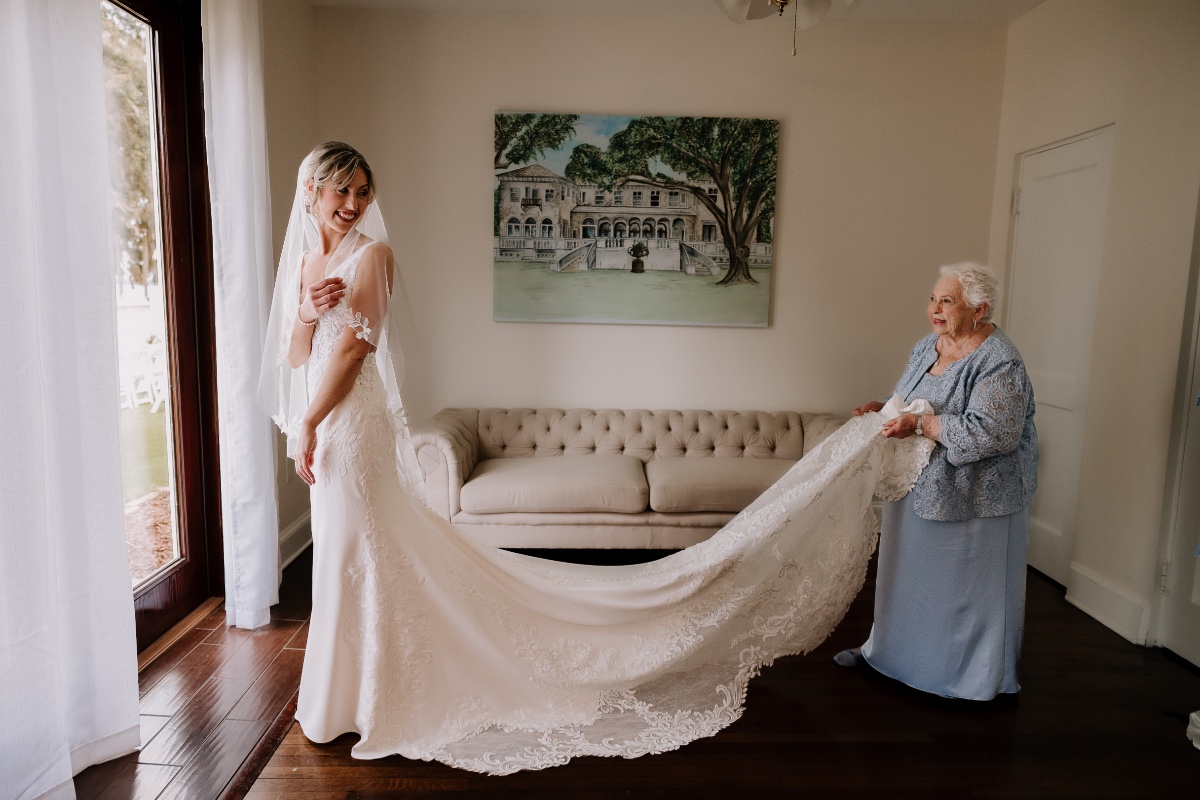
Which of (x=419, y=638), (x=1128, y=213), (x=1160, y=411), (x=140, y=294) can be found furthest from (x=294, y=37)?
(x=1160, y=411)

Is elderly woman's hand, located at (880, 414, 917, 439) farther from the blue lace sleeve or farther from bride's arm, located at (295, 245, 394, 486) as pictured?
bride's arm, located at (295, 245, 394, 486)

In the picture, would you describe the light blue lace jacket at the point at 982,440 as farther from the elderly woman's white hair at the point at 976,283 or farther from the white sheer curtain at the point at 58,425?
the white sheer curtain at the point at 58,425

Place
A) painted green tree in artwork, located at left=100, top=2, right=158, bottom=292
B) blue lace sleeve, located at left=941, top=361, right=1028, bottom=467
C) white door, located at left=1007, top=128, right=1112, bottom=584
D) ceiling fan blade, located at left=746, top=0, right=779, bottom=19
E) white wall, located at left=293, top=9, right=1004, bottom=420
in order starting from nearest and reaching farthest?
blue lace sleeve, located at left=941, top=361, right=1028, bottom=467 < painted green tree in artwork, located at left=100, top=2, right=158, bottom=292 < ceiling fan blade, located at left=746, top=0, right=779, bottom=19 < white door, located at left=1007, top=128, right=1112, bottom=584 < white wall, located at left=293, top=9, right=1004, bottom=420

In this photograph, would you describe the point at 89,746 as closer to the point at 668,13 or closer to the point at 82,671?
the point at 82,671

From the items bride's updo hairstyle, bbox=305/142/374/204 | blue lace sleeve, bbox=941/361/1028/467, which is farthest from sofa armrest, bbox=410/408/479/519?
blue lace sleeve, bbox=941/361/1028/467

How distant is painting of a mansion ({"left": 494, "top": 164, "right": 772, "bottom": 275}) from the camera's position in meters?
4.45

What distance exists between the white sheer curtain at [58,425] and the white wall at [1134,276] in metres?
4.07

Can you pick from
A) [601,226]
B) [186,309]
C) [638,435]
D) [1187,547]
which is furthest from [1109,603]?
[186,309]

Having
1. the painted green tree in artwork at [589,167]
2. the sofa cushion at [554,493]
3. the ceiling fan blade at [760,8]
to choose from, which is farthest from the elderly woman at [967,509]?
the painted green tree in artwork at [589,167]

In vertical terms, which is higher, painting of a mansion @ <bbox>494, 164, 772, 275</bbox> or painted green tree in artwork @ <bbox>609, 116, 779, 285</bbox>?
painted green tree in artwork @ <bbox>609, 116, 779, 285</bbox>

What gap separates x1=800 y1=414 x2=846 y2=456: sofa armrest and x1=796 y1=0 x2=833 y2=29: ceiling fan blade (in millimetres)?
2209

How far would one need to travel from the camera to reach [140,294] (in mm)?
2875

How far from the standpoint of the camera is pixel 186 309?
10.3ft

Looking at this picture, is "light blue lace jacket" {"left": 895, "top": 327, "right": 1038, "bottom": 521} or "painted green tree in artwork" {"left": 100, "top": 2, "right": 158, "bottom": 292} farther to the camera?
"painted green tree in artwork" {"left": 100, "top": 2, "right": 158, "bottom": 292}
